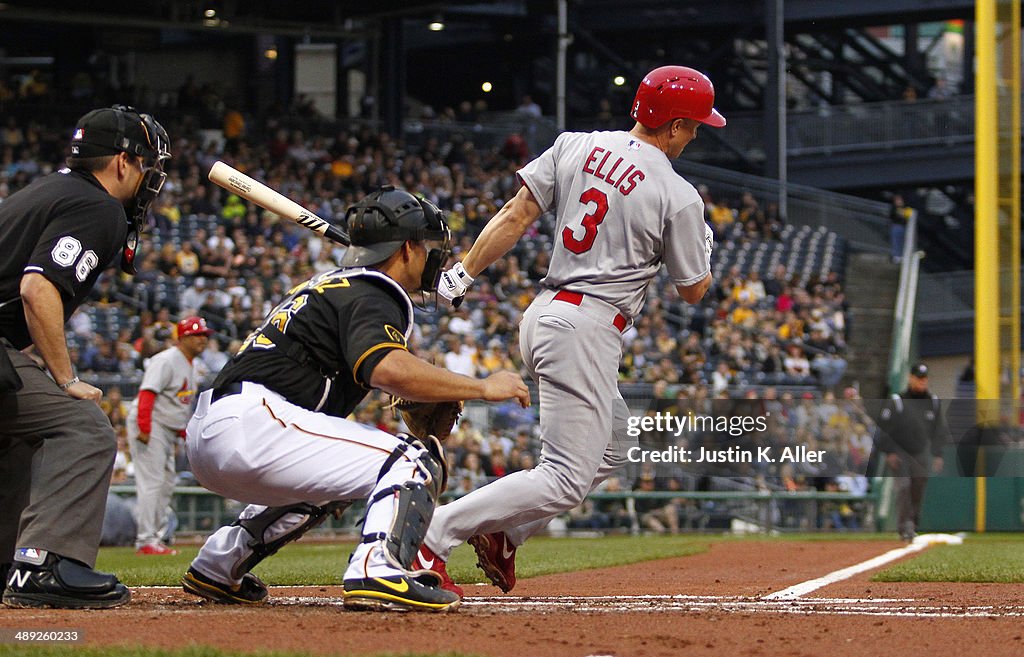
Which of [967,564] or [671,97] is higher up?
[671,97]

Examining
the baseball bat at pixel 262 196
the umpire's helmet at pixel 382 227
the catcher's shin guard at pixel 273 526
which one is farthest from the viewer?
the baseball bat at pixel 262 196

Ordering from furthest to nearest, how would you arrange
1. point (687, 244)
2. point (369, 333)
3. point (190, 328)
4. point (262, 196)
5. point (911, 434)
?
point (911, 434) < point (190, 328) < point (262, 196) < point (687, 244) < point (369, 333)

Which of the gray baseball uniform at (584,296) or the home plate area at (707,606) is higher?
the gray baseball uniform at (584,296)

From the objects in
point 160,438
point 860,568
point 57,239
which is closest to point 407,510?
point 57,239

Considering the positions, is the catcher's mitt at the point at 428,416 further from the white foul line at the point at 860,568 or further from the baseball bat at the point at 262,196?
the white foul line at the point at 860,568

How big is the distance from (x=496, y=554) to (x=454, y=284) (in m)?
1.10

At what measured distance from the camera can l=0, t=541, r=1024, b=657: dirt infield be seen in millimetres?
4281

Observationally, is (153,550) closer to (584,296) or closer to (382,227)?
(584,296)

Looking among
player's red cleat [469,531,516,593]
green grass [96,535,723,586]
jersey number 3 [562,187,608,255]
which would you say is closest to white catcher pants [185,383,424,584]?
player's red cleat [469,531,516,593]

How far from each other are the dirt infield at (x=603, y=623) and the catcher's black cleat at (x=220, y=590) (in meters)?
0.08

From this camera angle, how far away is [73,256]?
519cm

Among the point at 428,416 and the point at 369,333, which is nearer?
the point at 369,333

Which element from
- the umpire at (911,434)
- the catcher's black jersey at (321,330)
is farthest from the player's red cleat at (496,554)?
the umpire at (911,434)

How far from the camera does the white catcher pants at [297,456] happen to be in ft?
16.3
